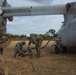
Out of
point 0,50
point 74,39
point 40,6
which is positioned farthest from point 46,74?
point 40,6

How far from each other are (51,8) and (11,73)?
6350mm

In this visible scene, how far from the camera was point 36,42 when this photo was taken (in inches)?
544

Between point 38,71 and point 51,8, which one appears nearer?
point 38,71

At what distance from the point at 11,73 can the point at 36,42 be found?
5.65 meters

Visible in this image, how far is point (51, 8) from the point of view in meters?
13.9

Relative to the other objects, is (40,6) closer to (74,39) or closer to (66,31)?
(66,31)

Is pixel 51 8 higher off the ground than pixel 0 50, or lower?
higher

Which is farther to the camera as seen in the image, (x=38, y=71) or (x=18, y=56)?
(x=18, y=56)

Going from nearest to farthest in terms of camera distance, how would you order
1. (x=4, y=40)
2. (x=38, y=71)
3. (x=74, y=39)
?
(x=4, y=40) → (x=38, y=71) → (x=74, y=39)

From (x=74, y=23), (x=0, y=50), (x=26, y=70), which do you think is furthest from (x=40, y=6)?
(x=0, y=50)

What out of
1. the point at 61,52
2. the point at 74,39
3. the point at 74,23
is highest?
the point at 74,23

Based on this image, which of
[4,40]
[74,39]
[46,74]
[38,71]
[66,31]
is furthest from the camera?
[66,31]

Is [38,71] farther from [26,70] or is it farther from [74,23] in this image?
[74,23]

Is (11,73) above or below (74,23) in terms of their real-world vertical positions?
below
